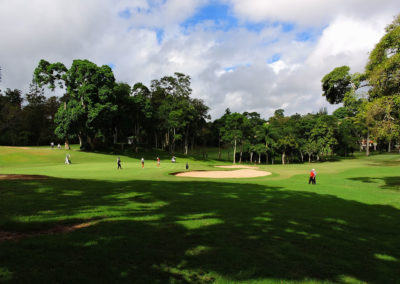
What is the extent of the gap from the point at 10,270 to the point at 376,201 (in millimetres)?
19167

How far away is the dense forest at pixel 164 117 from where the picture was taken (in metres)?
22.8

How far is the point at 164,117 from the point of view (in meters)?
69.2

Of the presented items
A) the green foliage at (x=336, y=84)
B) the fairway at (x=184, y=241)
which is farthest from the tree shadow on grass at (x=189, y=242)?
the green foliage at (x=336, y=84)

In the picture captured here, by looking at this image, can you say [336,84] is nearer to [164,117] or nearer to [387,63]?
[387,63]

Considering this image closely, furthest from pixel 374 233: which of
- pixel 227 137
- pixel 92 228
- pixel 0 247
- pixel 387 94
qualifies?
pixel 227 137

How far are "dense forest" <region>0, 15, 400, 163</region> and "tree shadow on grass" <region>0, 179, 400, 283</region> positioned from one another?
15751 mm

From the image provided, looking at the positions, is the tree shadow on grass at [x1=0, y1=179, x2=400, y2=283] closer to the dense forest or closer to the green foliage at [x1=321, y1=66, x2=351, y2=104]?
the dense forest

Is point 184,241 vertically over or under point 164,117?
under

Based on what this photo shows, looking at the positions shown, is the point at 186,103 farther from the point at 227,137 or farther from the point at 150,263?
the point at 150,263

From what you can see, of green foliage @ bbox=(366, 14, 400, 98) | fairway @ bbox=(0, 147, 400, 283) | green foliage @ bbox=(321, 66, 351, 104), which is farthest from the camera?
green foliage @ bbox=(321, 66, 351, 104)

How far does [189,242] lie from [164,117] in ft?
211

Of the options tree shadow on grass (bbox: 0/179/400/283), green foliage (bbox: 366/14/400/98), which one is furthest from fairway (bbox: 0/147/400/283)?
green foliage (bbox: 366/14/400/98)

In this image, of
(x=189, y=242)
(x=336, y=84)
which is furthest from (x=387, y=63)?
(x=336, y=84)

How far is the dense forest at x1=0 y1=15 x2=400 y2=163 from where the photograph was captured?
22822 millimetres
